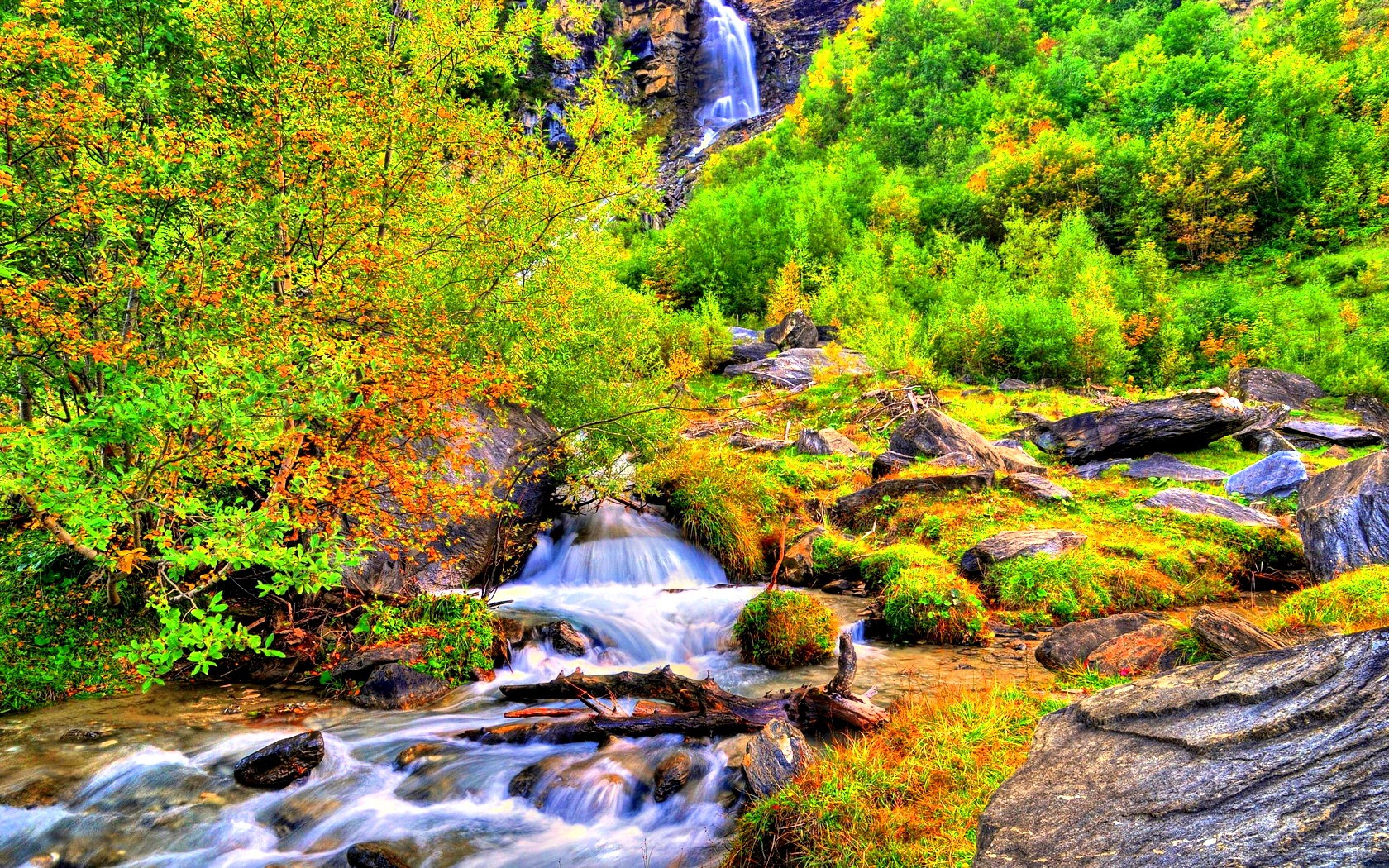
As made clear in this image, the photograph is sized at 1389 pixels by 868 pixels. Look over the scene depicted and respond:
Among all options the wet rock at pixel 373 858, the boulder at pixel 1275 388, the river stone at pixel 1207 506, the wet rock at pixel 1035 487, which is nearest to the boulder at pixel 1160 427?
the wet rock at pixel 1035 487

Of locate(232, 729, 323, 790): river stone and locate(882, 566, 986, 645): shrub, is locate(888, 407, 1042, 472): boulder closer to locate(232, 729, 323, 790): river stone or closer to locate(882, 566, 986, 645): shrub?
locate(882, 566, 986, 645): shrub

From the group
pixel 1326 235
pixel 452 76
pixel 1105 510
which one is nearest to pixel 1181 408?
pixel 1105 510

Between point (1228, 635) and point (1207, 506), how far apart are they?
7.00 meters

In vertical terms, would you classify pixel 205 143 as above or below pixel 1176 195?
below

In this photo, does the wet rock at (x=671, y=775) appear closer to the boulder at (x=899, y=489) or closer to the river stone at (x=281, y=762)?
the river stone at (x=281, y=762)

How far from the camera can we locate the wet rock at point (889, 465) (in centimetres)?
1500

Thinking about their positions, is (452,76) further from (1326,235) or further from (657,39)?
(657,39)

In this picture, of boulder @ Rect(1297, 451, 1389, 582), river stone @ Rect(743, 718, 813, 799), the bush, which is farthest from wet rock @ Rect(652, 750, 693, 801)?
boulder @ Rect(1297, 451, 1389, 582)

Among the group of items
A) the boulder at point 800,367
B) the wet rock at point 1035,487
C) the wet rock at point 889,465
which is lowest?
the wet rock at point 1035,487

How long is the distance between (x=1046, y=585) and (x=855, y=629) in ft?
9.32

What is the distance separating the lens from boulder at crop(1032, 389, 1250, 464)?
15.1 m

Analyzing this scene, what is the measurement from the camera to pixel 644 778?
5762mm

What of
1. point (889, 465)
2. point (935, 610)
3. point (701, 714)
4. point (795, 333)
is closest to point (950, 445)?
point (889, 465)

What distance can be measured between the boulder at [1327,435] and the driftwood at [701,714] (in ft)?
53.5
